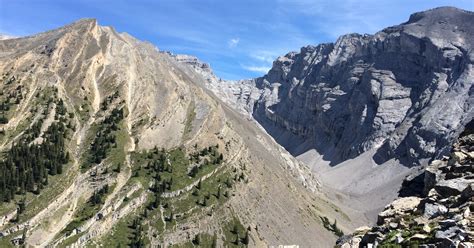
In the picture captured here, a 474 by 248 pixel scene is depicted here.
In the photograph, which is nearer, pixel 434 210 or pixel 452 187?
pixel 434 210

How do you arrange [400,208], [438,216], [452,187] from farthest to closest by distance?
[400,208], [452,187], [438,216]

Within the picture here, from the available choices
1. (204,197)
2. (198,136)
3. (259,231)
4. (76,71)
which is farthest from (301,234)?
(76,71)

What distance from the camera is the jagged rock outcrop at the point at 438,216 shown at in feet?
76.5

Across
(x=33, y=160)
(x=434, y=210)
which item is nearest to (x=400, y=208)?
(x=434, y=210)

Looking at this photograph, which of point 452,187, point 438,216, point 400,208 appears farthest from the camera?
point 400,208

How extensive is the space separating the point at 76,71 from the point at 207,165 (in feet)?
208

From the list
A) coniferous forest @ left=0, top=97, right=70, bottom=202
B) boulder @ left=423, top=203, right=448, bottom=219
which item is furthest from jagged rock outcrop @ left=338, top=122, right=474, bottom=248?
coniferous forest @ left=0, top=97, right=70, bottom=202

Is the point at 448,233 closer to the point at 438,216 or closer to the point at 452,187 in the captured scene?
the point at 438,216

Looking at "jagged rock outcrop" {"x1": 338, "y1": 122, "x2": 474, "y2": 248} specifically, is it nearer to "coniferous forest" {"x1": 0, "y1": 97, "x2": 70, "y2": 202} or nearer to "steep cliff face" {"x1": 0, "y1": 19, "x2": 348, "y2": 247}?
"steep cliff face" {"x1": 0, "y1": 19, "x2": 348, "y2": 247}

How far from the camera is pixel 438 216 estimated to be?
27.1 meters

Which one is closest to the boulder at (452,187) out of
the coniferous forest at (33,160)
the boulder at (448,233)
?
the boulder at (448,233)

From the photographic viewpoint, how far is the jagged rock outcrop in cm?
2331

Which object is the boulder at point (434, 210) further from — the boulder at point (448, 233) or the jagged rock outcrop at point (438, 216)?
the boulder at point (448, 233)

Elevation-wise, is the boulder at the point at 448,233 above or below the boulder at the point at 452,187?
below
